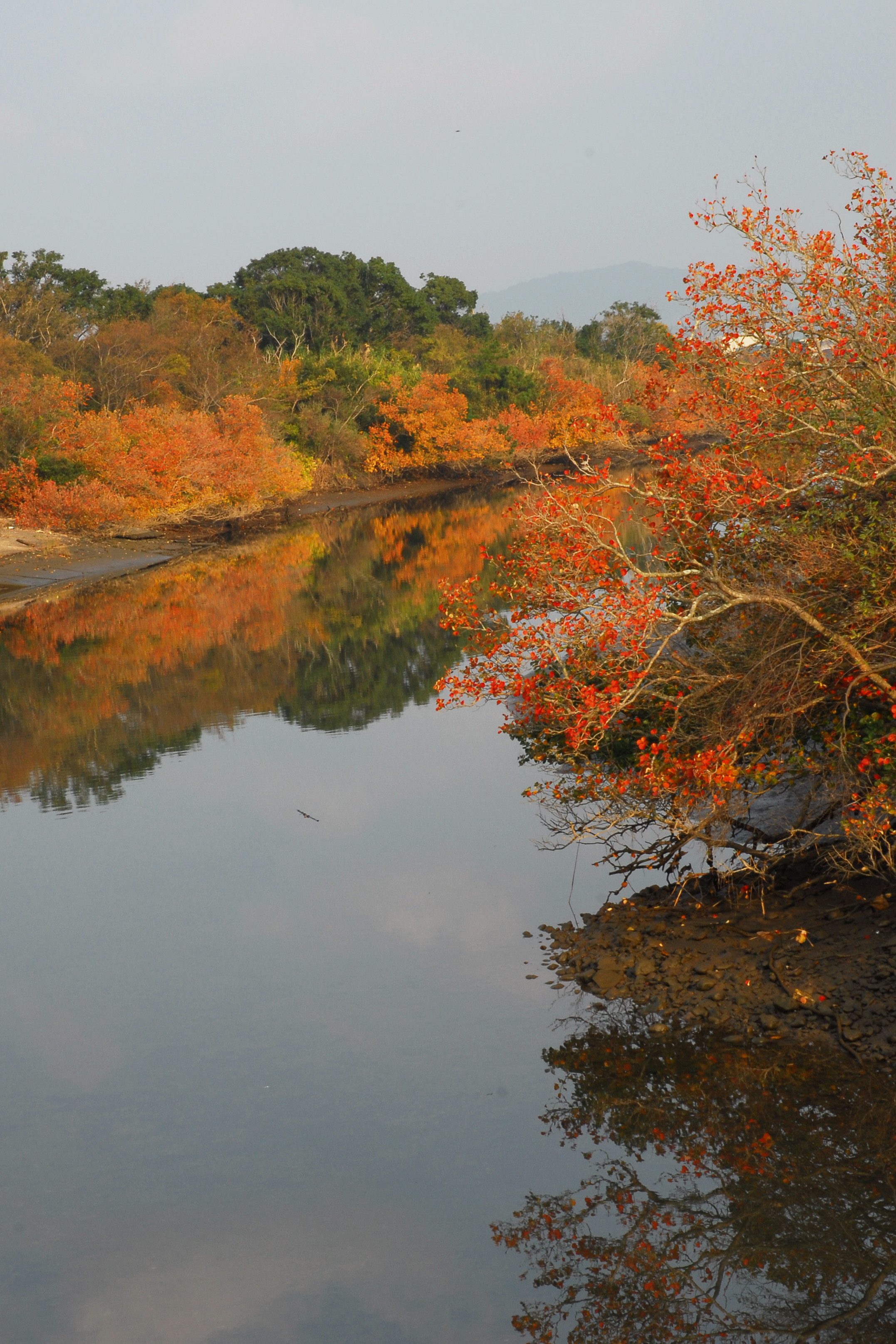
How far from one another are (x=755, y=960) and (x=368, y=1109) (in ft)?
12.0

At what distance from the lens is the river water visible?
732cm

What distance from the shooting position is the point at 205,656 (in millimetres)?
26719

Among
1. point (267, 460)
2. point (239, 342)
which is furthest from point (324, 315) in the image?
point (267, 460)

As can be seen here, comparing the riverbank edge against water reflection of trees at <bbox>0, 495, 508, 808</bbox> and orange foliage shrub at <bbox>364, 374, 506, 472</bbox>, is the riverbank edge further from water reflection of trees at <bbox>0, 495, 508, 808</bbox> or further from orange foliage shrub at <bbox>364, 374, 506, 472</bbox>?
orange foliage shrub at <bbox>364, 374, 506, 472</bbox>

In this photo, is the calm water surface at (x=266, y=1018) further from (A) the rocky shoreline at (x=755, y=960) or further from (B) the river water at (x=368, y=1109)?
(A) the rocky shoreline at (x=755, y=960)

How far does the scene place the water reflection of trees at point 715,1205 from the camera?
280 inches

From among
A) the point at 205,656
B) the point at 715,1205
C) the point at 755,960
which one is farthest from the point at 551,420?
the point at 715,1205

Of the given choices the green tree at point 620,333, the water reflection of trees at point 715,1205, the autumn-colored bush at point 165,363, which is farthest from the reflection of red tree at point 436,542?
the green tree at point 620,333

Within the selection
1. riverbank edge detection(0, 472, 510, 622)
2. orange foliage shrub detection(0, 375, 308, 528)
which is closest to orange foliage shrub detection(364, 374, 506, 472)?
riverbank edge detection(0, 472, 510, 622)

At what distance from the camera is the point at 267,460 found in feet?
165

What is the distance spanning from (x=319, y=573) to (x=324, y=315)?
38.3m

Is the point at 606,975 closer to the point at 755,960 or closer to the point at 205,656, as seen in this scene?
the point at 755,960

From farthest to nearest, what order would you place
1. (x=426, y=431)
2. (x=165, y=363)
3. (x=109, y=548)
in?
(x=426, y=431) → (x=165, y=363) → (x=109, y=548)

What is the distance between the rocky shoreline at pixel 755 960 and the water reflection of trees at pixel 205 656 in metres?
9.19
